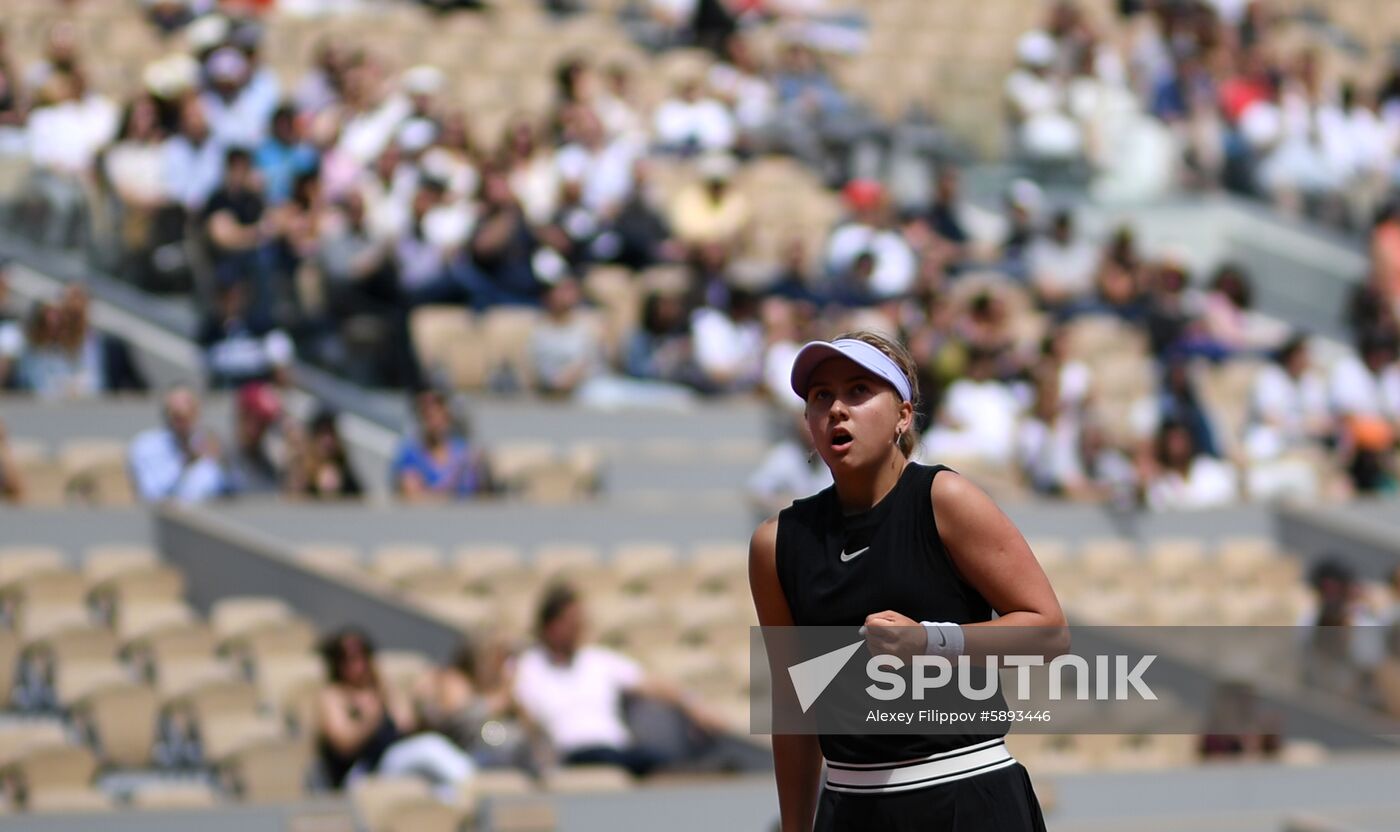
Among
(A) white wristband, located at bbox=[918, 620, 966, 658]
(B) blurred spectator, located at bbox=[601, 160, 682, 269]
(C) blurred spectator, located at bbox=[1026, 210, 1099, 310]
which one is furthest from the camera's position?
(C) blurred spectator, located at bbox=[1026, 210, 1099, 310]

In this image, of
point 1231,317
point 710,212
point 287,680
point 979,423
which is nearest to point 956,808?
point 287,680

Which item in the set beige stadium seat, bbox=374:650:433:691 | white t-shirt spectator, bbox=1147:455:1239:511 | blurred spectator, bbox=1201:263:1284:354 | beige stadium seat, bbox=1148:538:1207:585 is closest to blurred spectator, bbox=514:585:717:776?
beige stadium seat, bbox=374:650:433:691

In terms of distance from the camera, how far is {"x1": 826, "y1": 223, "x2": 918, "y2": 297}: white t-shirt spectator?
44.1 ft

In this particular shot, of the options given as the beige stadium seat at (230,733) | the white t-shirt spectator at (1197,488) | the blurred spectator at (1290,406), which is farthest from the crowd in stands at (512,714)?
the blurred spectator at (1290,406)

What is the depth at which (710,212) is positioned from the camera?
1355cm

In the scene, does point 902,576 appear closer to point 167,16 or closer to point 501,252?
point 501,252

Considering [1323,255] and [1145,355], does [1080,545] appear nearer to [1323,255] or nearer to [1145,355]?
[1145,355]

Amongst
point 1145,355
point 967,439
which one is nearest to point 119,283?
point 967,439

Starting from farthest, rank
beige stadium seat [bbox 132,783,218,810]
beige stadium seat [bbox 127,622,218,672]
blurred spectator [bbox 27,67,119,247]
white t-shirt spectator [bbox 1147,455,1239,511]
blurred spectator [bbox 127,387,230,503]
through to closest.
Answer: white t-shirt spectator [bbox 1147,455,1239,511] < blurred spectator [bbox 27,67,119,247] < blurred spectator [bbox 127,387,230,503] < beige stadium seat [bbox 127,622,218,672] < beige stadium seat [bbox 132,783,218,810]

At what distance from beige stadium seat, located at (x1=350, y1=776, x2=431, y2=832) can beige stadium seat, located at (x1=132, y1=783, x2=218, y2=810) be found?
0.46 m

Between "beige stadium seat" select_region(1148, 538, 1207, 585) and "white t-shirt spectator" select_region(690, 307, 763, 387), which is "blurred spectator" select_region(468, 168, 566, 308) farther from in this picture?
"beige stadium seat" select_region(1148, 538, 1207, 585)

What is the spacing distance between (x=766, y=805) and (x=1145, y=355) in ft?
23.5

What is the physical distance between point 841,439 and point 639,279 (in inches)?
371

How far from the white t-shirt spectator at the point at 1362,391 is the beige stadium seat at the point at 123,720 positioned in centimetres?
848
